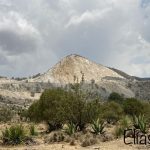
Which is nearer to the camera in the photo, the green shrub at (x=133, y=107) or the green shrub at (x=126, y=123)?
the green shrub at (x=126, y=123)

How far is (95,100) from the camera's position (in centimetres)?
3030

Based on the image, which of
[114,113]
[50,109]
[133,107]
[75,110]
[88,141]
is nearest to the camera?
[88,141]

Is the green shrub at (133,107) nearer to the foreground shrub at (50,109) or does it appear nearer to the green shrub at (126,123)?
the foreground shrub at (50,109)

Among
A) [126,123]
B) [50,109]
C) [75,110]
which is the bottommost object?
[126,123]

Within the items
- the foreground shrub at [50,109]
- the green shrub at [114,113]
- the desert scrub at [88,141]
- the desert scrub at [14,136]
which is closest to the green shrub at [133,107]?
the green shrub at [114,113]

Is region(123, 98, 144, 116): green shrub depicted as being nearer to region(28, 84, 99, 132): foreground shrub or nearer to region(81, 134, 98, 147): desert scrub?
region(28, 84, 99, 132): foreground shrub

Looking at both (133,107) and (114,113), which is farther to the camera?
(133,107)

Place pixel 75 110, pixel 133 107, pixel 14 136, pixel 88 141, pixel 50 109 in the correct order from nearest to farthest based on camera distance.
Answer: pixel 88 141 < pixel 14 136 < pixel 75 110 < pixel 50 109 < pixel 133 107

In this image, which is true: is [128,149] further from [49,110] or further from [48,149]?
[49,110]

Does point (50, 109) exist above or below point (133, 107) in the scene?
below

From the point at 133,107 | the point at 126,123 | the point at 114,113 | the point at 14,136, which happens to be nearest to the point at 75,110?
the point at 126,123

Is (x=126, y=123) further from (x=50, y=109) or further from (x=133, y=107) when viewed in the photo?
(x=133, y=107)

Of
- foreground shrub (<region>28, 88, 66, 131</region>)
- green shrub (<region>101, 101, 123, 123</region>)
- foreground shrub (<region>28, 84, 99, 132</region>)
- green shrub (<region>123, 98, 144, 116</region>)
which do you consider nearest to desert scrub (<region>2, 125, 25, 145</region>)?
foreground shrub (<region>28, 84, 99, 132</region>)

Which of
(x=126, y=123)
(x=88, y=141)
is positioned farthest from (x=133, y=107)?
(x=88, y=141)
